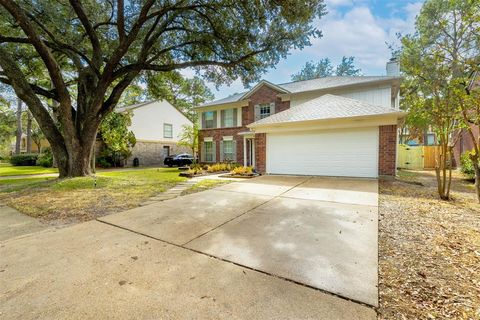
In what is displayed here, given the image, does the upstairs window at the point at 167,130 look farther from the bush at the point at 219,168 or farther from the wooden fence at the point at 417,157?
the wooden fence at the point at 417,157

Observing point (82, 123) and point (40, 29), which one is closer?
point (40, 29)

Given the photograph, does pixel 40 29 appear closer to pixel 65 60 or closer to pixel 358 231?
pixel 65 60

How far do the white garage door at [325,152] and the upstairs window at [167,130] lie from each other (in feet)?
51.8

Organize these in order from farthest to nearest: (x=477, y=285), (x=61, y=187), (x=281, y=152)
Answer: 1. (x=281, y=152)
2. (x=61, y=187)
3. (x=477, y=285)

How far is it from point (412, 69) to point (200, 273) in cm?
733

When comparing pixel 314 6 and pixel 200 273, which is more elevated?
pixel 314 6

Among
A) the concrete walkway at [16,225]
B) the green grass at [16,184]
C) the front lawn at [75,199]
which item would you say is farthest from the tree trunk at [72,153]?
the concrete walkway at [16,225]

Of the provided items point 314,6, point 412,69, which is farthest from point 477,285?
Result: point 314,6

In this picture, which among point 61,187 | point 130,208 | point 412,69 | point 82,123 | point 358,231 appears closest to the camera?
point 358,231

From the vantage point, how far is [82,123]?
9.63 metres

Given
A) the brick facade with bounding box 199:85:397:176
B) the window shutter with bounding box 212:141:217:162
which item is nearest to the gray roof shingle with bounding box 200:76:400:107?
the brick facade with bounding box 199:85:397:176

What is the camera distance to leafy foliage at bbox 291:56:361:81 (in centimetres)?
3581

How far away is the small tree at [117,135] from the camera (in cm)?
1755

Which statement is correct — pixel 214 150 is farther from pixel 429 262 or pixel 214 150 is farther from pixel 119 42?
pixel 429 262
